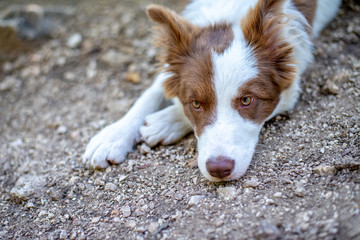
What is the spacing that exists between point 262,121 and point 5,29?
4224 mm

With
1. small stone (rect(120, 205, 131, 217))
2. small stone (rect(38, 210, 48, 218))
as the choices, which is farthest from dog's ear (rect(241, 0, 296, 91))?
small stone (rect(38, 210, 48, 218))

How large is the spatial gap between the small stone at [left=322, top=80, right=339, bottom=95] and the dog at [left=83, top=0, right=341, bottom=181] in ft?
0.96

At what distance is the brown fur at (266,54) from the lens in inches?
134

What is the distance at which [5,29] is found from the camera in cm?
572

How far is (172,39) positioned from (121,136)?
1129 millimetres

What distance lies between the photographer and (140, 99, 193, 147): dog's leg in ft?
13.0

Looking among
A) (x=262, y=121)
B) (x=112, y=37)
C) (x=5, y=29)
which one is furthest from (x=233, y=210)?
(x=5, y=29)

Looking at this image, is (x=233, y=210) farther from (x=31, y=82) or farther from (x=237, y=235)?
(x=31, y=82)

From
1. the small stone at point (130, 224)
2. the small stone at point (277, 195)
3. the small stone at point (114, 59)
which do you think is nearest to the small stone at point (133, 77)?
the small stone at point (114, 59)

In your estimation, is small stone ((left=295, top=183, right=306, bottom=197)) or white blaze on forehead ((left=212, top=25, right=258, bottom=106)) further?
white blaze on forehead ((left=212, top=25, right=258, bottom=106))

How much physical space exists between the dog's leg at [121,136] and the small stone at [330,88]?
163 cm

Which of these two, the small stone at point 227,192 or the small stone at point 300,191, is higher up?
the small stone at point 300,191

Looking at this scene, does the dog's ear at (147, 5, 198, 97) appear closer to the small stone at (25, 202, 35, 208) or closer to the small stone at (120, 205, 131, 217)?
the small stone at (120, 205, 131, 217)

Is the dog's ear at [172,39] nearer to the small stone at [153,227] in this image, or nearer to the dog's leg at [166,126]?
the dog's leg at [166,126]
